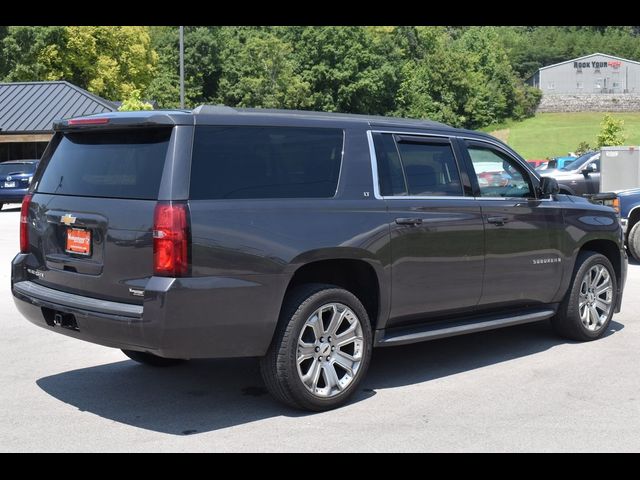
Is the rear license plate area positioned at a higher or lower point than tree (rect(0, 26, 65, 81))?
lower

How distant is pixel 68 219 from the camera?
559 centimetres

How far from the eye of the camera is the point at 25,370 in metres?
6.79

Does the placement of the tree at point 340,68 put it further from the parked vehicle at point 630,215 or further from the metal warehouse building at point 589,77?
the parked vehicle at point 630,215

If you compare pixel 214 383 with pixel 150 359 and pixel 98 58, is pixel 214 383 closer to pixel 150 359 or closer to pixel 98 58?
pixel 150 359

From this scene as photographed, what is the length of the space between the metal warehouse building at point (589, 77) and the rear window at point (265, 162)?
126 metres

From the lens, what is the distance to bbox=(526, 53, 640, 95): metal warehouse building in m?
126

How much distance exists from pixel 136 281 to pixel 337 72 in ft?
258

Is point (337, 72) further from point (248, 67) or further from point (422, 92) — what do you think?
point (422, 92)

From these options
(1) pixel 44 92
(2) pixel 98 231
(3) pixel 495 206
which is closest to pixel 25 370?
(2) pixel 98 231

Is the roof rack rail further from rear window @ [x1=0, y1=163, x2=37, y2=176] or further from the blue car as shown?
rear window @ [x1=0, y1=163, x2=37, y2=176]

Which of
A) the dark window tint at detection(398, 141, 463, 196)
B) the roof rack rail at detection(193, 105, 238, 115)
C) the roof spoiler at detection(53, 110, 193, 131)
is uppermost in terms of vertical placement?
the roof rack rail at detection(193, 105, 238, 115)

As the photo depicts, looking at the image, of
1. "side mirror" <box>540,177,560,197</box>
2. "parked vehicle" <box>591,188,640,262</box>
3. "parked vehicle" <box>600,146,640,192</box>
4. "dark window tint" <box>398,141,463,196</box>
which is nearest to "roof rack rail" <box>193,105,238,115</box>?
"dark window tint" <box>398,141,463,196</box>

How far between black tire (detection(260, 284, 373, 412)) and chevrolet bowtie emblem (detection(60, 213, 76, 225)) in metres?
1.47

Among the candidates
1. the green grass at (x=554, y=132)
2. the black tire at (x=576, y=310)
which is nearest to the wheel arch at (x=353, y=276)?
the black tire at (x=576, y=310)
